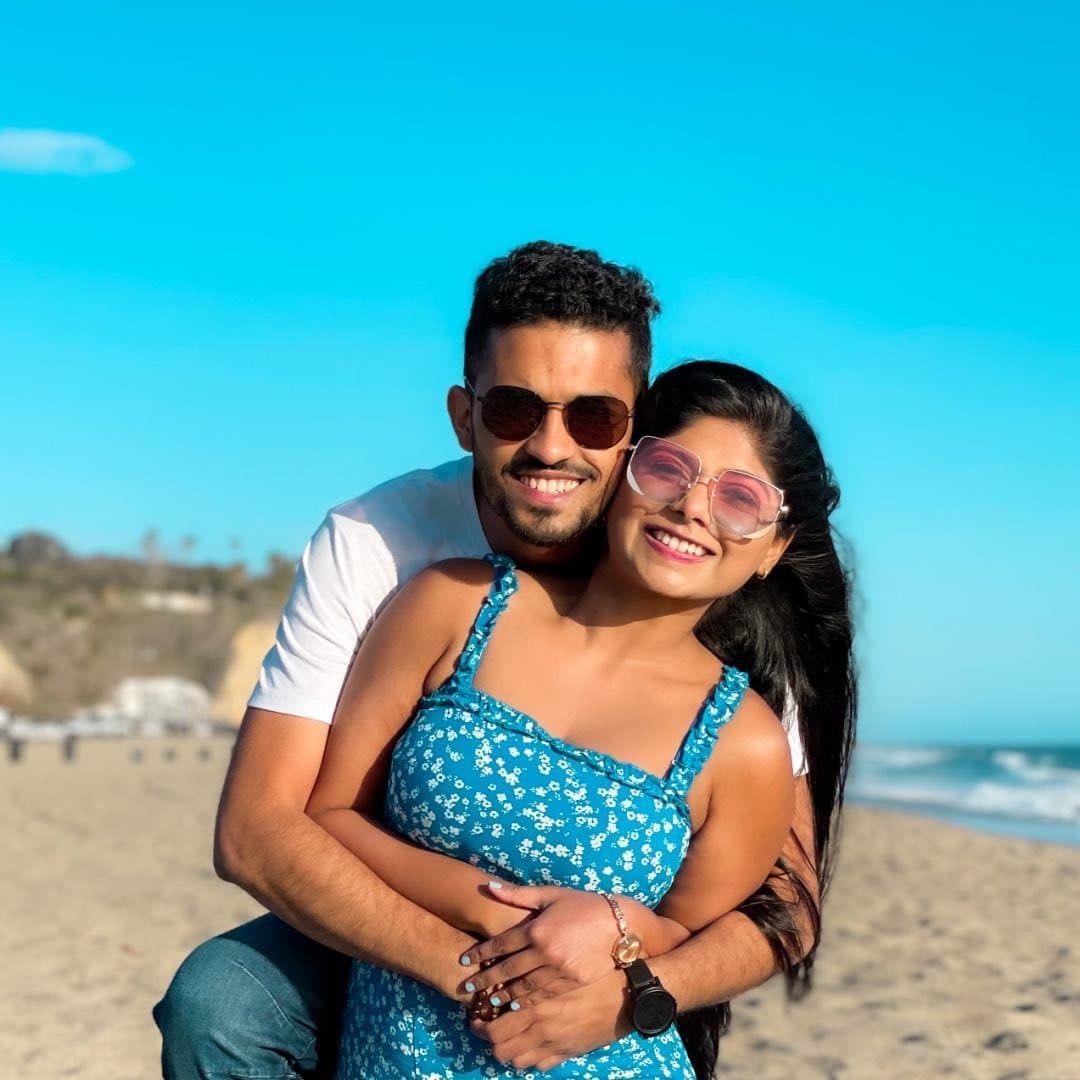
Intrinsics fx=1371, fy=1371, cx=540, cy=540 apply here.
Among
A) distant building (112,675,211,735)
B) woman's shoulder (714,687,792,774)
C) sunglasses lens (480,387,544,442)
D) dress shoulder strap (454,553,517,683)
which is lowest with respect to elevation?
distant building (112,675,211,735)

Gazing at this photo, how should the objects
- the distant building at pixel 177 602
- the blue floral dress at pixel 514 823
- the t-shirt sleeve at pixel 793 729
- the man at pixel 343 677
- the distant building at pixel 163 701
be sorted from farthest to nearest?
the distant building at pixel 177 602, the distant building at pixel 163 701, the t-shirt sleeve at pixel 793 729, the man at pixel 343 677, the blue floral dress at pixel 514 823

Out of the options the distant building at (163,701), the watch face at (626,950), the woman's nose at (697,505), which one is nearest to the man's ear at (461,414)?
the woman's nose at (697,505)

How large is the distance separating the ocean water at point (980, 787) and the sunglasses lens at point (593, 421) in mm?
8435

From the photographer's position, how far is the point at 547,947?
271 cm

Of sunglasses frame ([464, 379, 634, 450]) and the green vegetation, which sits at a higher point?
sunglasses frame ([464, 379, 634, 450])

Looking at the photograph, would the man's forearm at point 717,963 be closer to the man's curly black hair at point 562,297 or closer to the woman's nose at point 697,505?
the woman's nose at point 697,505

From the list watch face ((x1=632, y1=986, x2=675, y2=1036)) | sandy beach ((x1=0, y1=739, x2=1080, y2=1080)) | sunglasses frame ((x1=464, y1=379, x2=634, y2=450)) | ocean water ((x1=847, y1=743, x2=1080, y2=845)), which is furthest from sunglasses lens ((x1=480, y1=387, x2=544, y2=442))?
ocean water ((x1=847, y1=743, x2=1080, y2=845))

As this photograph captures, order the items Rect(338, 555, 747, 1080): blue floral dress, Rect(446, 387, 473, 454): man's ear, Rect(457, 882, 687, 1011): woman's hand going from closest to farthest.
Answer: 1. Rect(457, 882, 687, 1011): woman's hand
2. Rect(338, 555, 747, 1080): blue floral dress
3. Rect(446, 387, 473, 454): man's ear

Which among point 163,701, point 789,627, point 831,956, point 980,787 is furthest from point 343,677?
point 163,701

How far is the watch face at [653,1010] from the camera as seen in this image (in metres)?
2.81

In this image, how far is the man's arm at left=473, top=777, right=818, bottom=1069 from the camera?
2.74m

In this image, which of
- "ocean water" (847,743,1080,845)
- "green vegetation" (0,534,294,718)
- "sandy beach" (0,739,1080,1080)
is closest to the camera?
"sandy beach" (0,739,1080,1080)

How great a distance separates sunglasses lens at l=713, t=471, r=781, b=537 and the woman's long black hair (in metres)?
0.09

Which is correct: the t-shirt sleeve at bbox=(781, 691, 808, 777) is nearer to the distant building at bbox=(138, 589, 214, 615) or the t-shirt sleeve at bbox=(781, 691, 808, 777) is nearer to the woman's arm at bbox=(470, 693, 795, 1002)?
the woman's arm at bbox=(470, 693, 795, 1002)
